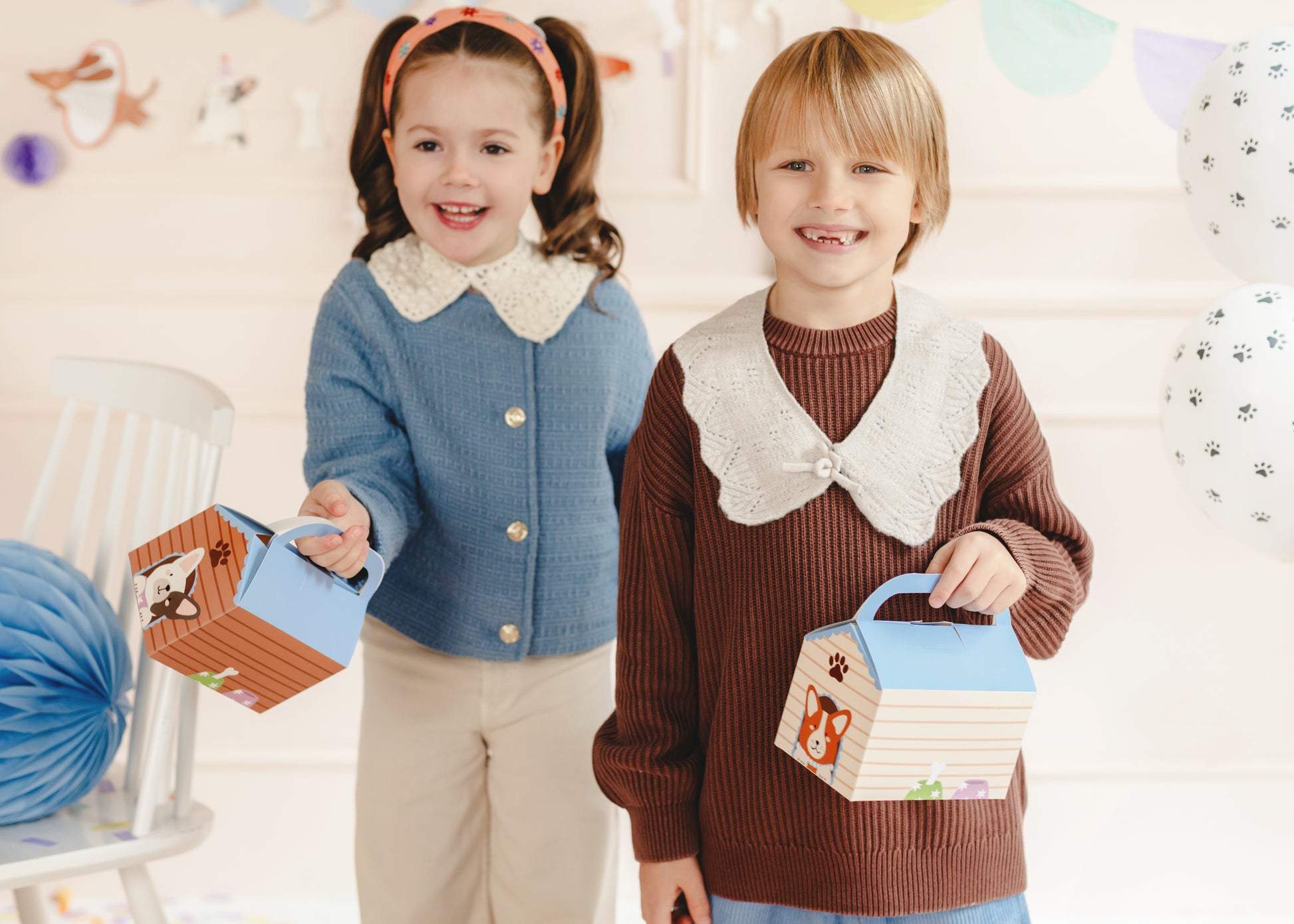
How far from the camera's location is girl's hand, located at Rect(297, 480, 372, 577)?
2.63ft

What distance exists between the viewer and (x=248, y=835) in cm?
166

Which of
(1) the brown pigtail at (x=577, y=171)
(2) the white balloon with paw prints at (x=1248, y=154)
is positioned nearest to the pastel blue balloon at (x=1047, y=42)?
(2) the white balloon with paw prints at (x=1248, y=154)

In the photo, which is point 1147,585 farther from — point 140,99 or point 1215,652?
point 140,99

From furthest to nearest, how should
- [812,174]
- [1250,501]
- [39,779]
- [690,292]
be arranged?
[690,292] < [1250,501] < [39,779] < [812,174]

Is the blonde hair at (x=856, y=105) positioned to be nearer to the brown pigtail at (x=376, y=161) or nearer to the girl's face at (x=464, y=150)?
the girl's face at (x=464, y=150)

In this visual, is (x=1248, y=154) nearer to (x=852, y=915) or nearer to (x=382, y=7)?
(x=852, y=915)

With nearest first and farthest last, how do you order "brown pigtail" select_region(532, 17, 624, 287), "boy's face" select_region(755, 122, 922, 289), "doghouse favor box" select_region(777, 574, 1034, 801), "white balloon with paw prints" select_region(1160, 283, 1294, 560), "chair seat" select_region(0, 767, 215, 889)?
1. "doghouse favor box" select_region(777, 574, 1034, 801)
2. "boy's face" select_region(755, 122, 922, 289)
3. "chair seat" select_region(0, 767, 215, 889)
4. "white balloon with paw prints" select_region(1160, 283, 1294, 560)
5. "brown pigtail" select_region(532, 17, 624, 287)

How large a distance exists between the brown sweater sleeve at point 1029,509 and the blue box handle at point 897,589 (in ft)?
0.22

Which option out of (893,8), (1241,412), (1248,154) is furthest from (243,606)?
(893,8)

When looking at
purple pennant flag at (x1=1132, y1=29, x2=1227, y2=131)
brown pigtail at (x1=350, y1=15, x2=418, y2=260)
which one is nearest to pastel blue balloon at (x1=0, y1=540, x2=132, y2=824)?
brown pigtail at (x1=350, y1=15, x2=418, y2=260)

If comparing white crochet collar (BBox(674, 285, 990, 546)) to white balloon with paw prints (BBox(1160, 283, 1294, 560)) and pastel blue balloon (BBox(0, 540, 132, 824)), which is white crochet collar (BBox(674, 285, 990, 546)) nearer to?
white balloon with paw prints (BBox(1160, 283, 1294, 560))

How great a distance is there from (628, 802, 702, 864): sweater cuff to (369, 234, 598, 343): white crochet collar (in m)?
0.50

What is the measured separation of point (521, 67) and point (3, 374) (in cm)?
104

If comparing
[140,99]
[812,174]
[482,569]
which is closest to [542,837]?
[482,569]
